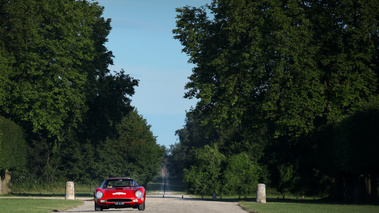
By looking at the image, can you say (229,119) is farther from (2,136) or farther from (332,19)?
(2,136)

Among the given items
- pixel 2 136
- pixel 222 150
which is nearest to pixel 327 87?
pixel 2 136

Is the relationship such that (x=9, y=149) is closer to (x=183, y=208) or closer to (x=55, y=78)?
(x=55, y=78)

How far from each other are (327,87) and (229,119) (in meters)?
7.08

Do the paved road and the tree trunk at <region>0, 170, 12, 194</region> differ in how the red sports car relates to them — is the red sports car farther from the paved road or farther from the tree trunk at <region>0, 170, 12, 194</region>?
the tree trunk at <region>0, 170, 12, 194</region>

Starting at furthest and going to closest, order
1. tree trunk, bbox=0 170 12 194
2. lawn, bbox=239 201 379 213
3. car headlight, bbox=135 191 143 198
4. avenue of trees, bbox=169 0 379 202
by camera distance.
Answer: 1. tree trunk, bbox=0 170 12 194
2. avenue of trees, bbox=169 0 379 202
3. lawn, bbox=239 201 379 213
4. car headlight, bbox=135 191 143 198

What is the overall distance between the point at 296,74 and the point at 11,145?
27.4 meters

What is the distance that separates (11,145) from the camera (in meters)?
54.6

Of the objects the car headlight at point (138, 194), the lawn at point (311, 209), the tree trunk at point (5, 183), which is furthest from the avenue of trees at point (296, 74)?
the tree trunk at point (5, 183)

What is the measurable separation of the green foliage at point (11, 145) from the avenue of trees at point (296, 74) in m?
17.2

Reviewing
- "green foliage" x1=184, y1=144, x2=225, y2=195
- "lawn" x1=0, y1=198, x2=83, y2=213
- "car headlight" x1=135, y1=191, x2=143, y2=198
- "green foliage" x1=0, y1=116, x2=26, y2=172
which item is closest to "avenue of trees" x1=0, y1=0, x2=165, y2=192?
"green foliage" x1=0, y1=116, x2=26, y2=172

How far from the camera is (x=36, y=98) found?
2013 inches

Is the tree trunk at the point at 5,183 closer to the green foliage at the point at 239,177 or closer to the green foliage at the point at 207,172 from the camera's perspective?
the green foliage at the point at 207,172

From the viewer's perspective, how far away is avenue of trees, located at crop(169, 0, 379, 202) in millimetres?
39844

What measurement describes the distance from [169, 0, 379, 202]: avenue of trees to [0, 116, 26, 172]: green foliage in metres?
17.2
